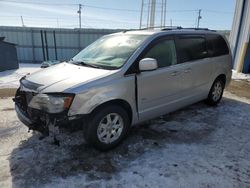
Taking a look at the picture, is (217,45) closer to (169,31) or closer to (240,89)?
(169,31)

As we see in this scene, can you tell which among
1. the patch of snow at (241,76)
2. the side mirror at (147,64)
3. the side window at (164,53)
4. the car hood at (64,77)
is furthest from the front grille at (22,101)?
the patch of snow at (241,76)

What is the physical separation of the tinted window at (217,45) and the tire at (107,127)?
9.26ft

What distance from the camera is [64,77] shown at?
342cm

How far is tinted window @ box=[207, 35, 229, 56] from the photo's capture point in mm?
5231

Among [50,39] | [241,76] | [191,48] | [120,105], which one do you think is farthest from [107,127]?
[50,39]

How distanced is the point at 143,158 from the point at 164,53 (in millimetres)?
1850

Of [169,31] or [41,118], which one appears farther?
[169,31]

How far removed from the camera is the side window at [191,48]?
4.44 meters

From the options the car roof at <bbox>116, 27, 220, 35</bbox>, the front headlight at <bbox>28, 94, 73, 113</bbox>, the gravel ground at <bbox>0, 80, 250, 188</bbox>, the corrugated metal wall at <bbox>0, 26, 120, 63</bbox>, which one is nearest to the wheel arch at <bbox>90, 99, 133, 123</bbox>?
the front headlight at <bbox>28, 94, 73, 113</bbox>

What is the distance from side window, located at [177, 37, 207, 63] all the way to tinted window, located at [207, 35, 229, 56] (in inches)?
9.2

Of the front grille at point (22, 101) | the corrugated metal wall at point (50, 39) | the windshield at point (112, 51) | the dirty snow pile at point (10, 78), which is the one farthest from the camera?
the corrugated metal wall at point (50, 39)

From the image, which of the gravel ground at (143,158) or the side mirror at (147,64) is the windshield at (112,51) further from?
the gravel ground at (143,158)

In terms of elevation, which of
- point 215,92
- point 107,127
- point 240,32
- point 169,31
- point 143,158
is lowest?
point 143,158

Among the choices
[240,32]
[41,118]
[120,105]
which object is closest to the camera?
[41,118]
